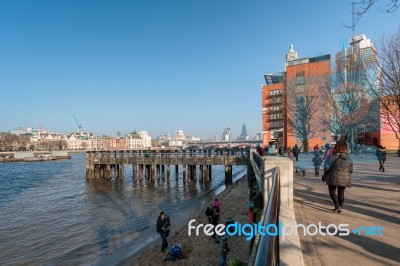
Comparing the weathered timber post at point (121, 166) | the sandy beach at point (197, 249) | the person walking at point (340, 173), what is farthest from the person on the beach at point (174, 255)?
the weathered timber post at point (121, 166)

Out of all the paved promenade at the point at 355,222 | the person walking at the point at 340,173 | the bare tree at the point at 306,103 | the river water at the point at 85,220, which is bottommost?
the river water at the point at 85,220

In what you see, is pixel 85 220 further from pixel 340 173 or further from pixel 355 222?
pixel 355 222

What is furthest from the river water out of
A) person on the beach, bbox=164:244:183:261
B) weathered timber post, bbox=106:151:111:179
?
weathered timber post, bbox=106:151:111:179

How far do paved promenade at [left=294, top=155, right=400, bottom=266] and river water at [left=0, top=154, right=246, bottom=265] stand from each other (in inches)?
326

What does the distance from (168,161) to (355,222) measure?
28.5 meters

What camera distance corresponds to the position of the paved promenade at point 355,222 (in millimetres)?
3656

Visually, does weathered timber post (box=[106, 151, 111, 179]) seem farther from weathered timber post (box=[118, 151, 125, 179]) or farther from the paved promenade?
the paved promenade

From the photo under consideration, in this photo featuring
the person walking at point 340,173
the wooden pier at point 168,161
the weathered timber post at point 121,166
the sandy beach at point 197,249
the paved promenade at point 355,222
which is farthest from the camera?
the weathered timber post at point 121,166

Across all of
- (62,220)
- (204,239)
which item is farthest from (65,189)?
(204,239)

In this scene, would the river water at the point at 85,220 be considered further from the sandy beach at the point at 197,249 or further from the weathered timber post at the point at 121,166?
the weathered timber post at the point at 121,166

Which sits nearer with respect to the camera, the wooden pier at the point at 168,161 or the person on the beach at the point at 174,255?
the person on the beach at the point at 174,255

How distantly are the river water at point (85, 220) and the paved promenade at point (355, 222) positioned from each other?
8.27m

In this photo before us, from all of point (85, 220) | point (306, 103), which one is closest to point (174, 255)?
point (85, 220)

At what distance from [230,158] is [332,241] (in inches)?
995
